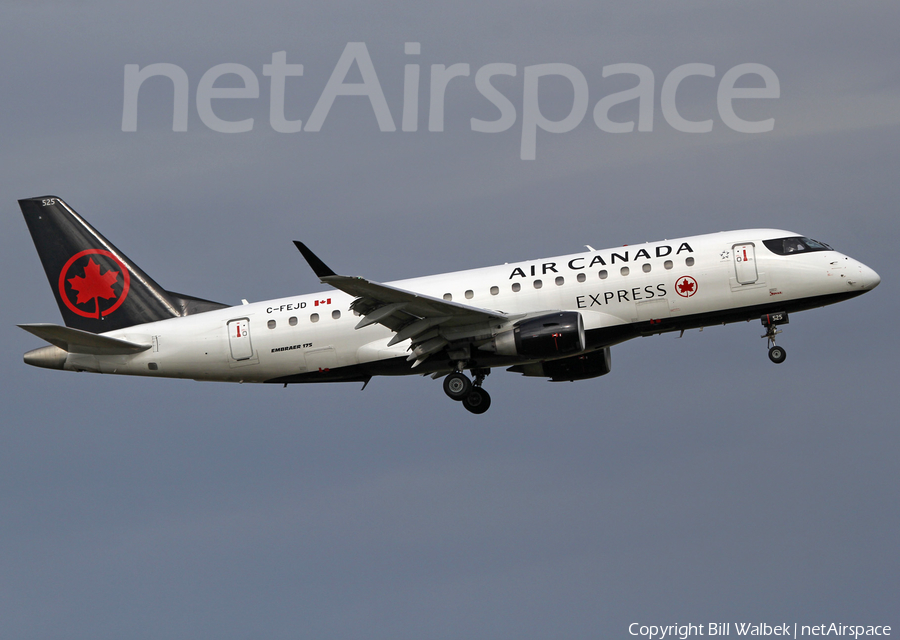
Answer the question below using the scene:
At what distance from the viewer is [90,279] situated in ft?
144

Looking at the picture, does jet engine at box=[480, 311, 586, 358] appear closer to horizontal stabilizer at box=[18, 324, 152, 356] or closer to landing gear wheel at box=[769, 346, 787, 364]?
landing gear wheel at box=[769, 346, 787, 364]

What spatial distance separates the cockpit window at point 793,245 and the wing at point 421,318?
9.08 m

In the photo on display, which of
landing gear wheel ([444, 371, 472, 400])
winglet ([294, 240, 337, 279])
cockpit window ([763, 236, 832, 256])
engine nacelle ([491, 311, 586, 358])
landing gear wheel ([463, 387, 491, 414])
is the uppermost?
cockpit window ([763, 236, 832, 256])

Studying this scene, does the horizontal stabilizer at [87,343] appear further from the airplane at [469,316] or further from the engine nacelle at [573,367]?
the engine nacelle at [573,367]

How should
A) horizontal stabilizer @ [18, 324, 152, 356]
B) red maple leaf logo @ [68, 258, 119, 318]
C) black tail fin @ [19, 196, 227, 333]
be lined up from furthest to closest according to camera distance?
red maple leaf logo @ [68, 258, 119, 318], black tail fin @ [19, 196, 227, 333], horizontal stabilizer @ [18, 324, 152, 356]

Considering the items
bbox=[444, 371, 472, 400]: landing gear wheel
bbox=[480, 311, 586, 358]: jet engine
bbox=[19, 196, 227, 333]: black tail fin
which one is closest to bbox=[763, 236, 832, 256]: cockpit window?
bbox=[480, 311, 586, 358]: jet engine

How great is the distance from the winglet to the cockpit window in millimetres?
14783

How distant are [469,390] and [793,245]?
12068mm

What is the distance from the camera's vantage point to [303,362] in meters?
40.4

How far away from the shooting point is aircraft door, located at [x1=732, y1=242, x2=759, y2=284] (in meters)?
37.7

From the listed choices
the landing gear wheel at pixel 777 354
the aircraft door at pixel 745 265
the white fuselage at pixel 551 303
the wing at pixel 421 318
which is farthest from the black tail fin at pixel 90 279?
the landing gear wheel at pixel 777 354

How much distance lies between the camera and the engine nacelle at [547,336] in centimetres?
3700

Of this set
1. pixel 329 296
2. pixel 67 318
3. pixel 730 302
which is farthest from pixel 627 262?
pixel 67 318

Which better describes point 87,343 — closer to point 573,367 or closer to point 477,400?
point 477,400
